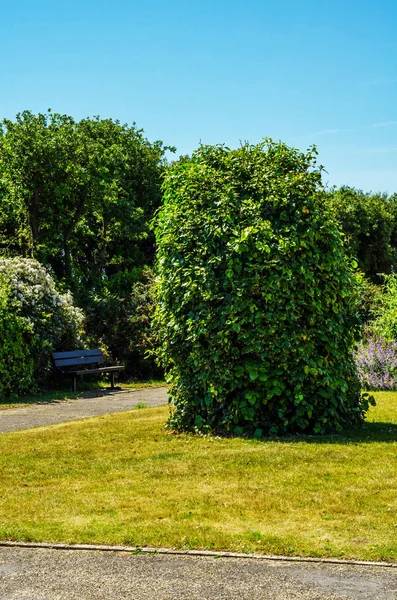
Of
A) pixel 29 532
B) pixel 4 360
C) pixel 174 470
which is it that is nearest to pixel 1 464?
pixel 174 470

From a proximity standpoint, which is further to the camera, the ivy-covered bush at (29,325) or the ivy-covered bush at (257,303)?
the ivy-covered bush at (29,325)

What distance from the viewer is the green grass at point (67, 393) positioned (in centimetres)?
1585

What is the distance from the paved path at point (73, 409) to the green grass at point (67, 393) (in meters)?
0.43

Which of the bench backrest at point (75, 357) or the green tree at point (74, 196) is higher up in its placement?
the green tree at point (74, 196)

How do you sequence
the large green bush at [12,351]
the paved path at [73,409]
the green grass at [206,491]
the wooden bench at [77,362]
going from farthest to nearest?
the wooden bench at [77,362], the large green bush at [12,351], the paved path at [73,409], the green grass at [206,491]

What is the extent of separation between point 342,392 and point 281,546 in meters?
5.09

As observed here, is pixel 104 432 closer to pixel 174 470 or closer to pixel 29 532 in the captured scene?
pixel 174 470

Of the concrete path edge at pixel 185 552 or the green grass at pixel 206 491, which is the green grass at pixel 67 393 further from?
the concrete path edge at pixel 185 552

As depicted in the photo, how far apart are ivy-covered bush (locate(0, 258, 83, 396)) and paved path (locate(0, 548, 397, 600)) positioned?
11.6m

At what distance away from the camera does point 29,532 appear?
606 cm

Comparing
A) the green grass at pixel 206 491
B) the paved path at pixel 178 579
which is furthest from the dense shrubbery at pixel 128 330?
the paved path at pixel 178 579

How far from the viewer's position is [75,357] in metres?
18.9

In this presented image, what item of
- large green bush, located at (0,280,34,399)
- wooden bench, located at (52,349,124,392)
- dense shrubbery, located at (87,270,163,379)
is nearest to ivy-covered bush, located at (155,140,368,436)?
large green bush, located at (0,280,34,399)

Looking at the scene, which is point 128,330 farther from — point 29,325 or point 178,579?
point 178,579
